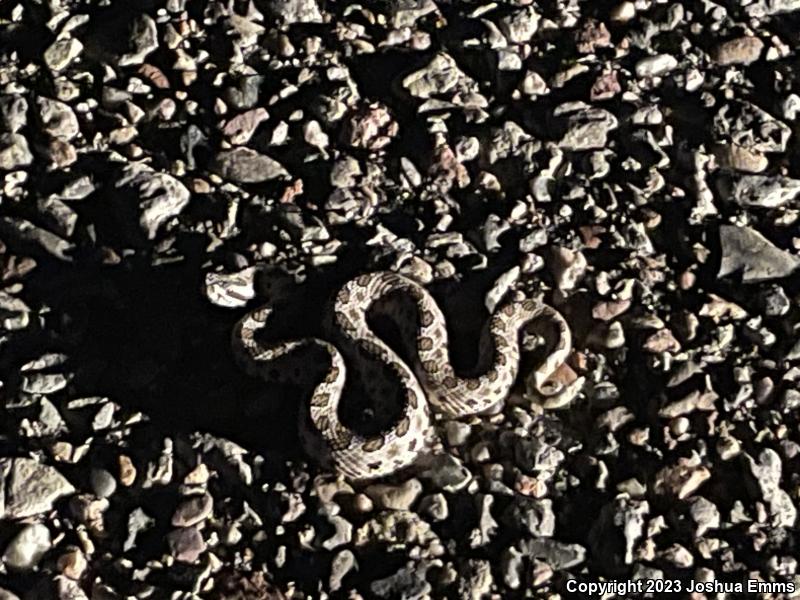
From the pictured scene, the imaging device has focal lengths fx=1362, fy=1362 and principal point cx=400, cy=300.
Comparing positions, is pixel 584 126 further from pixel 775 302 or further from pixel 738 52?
pixel 775 302

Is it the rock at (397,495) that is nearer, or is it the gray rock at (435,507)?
the gray rock at (435,507)

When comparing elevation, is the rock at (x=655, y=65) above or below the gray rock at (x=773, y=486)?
above

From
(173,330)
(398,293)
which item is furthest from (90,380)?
(398,293)

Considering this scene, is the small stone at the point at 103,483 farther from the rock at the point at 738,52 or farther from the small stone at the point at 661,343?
the rock at the point at 738,52

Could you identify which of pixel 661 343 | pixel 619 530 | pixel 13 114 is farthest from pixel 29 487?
pixel 661 343

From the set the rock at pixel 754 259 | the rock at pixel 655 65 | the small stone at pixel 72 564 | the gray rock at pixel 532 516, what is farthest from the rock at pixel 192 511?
the rock at pixel 655 65

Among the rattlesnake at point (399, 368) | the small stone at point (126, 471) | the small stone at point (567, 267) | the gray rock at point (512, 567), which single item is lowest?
the gray rock at point (512, 567)

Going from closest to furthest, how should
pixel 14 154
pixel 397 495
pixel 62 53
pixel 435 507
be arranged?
pixel 435 507 < pixel 397 495 < pixel 14 154 < pixel 62 53
